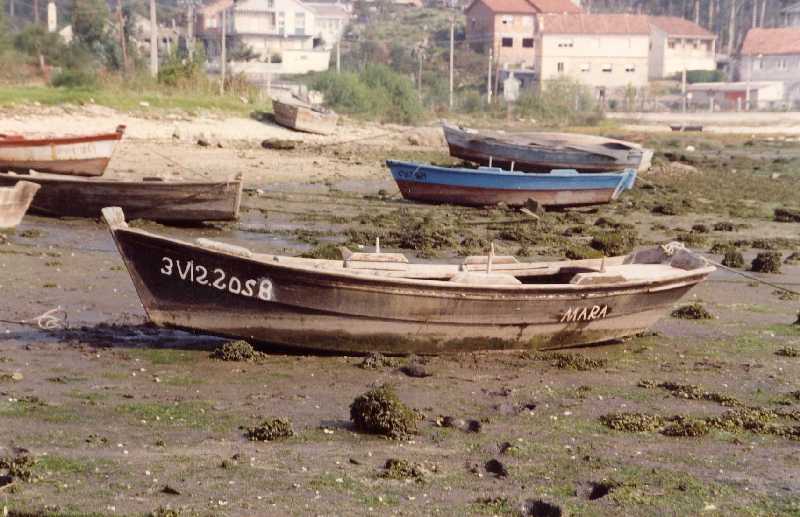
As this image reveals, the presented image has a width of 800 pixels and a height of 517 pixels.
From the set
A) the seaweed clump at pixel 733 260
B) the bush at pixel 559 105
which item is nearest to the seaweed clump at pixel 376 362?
the seaweed clump at pixel 733 260

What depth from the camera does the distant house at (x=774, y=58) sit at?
308 feet

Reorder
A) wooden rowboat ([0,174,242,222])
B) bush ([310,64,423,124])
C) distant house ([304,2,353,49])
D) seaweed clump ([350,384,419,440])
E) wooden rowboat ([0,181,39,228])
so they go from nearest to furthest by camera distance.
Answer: seaweed clump ([350,384,419,440])
wooden rowboat ([0,181,39,228])
wooden rowboat ([0,174,242,222])
bush ([310,64,423,124])
distant house ([304,2,353,49])

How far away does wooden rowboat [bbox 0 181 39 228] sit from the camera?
58.9 ft

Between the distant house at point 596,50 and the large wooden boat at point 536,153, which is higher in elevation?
the distant house at point 596,50

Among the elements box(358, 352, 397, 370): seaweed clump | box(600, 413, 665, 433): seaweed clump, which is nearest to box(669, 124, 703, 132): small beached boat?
box(358, 352, 397, 370): seaweed clump

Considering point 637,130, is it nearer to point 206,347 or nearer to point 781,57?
point 781,57

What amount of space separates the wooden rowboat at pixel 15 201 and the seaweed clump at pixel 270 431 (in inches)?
390

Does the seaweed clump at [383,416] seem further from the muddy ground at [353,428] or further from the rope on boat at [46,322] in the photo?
the rope on boat at [46,322]

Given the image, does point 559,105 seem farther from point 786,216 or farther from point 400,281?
point 400,281

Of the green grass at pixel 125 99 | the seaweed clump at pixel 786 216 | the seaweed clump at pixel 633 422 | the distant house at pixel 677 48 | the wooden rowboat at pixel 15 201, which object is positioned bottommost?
the seaweed clump at pixel 786 216

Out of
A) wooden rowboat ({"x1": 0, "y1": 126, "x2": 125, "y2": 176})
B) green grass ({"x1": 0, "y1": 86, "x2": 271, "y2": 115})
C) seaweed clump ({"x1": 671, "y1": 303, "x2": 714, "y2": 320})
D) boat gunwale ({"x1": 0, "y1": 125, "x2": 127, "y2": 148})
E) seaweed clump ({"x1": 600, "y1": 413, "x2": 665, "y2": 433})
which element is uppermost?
green grass ({"x1": 0, "y1": 86, "x2": 271, "y2": 115})

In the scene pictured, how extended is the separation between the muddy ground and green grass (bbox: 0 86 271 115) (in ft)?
47.5

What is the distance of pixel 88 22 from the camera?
6756 centimetres

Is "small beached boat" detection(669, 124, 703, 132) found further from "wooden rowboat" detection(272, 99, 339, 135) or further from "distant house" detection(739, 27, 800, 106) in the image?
"wooden rowboat" detection(272, 99, 339, 135)
